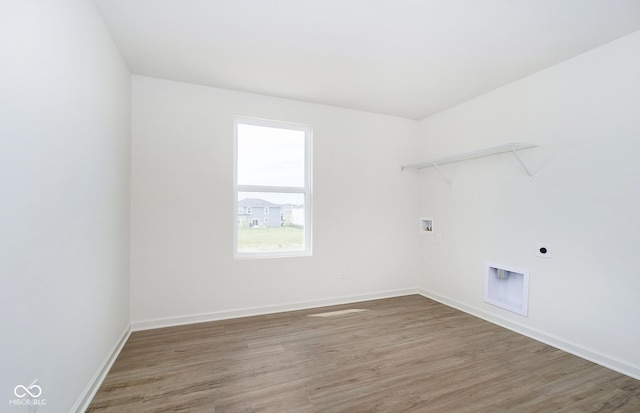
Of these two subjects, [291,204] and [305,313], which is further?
[291,204]

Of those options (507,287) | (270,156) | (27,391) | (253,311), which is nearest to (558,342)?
(507,287)

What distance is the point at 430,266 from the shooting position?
412 cm

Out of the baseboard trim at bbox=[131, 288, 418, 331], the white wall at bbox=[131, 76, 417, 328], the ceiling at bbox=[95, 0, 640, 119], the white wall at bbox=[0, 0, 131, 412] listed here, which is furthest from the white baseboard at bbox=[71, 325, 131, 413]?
the ceiling at bbox=[95, 0, 640, 119]

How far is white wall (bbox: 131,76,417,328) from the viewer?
9.75 feet

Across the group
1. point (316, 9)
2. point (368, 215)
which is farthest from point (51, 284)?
point (368, 215)

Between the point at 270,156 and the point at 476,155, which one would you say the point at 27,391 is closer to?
the point at 270,156

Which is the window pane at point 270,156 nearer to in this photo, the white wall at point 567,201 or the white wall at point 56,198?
the white wall at point 56,198

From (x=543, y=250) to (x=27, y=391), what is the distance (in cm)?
380

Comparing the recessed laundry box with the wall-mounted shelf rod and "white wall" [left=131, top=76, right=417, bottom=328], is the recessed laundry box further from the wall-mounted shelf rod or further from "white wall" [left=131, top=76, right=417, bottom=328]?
"white wall" [left=131, top=76, right=417, bottom=328]

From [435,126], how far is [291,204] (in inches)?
93.5

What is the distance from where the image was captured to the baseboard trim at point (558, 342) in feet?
7.27

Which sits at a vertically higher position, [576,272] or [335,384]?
[576,272]

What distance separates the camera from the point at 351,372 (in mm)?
2195

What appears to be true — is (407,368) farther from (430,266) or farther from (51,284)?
(51,284)
